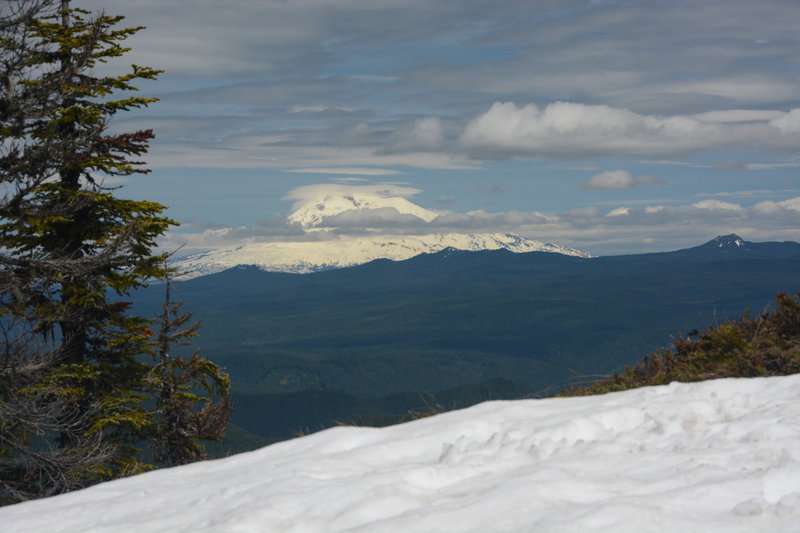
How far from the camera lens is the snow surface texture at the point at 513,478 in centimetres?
395

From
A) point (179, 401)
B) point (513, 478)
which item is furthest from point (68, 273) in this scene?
point (513, 478)

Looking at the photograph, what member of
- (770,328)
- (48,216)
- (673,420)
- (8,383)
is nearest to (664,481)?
(673,420)

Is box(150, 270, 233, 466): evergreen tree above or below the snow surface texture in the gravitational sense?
below

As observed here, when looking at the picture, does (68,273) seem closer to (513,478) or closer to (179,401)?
(179,401)

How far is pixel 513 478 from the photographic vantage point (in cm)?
473

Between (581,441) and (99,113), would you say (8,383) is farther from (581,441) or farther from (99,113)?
(581,441)

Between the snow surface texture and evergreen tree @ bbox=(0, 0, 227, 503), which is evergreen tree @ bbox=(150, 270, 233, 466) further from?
the snow surface texture

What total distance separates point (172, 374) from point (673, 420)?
18.6 meters

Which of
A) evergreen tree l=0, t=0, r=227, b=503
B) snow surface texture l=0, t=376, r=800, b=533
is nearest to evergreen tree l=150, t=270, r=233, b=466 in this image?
evergreen tree l=0, t=0, r=227, b=503

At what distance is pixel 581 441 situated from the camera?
217 inches

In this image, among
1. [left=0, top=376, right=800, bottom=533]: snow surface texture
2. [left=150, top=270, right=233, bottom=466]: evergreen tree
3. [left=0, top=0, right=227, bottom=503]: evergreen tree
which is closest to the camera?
[left=0, top=376, right=800, bottom=533]: snow surface texture

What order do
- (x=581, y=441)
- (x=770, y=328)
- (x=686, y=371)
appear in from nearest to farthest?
(x=581, y=441) → (x=686, y=371) → (x=770, y=328)

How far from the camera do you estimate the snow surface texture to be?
3945 millimetres

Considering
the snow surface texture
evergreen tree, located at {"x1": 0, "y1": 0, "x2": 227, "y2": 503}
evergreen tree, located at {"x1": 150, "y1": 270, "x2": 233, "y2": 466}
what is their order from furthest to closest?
evergreen tree, located at {"x1": 150, "y1": 270, "x2": 233, "y2": 466}
evergreen tree, located at {"x1": 0, "y1": 0, "x2": 227, "y2": 503}
the snow surface texture
